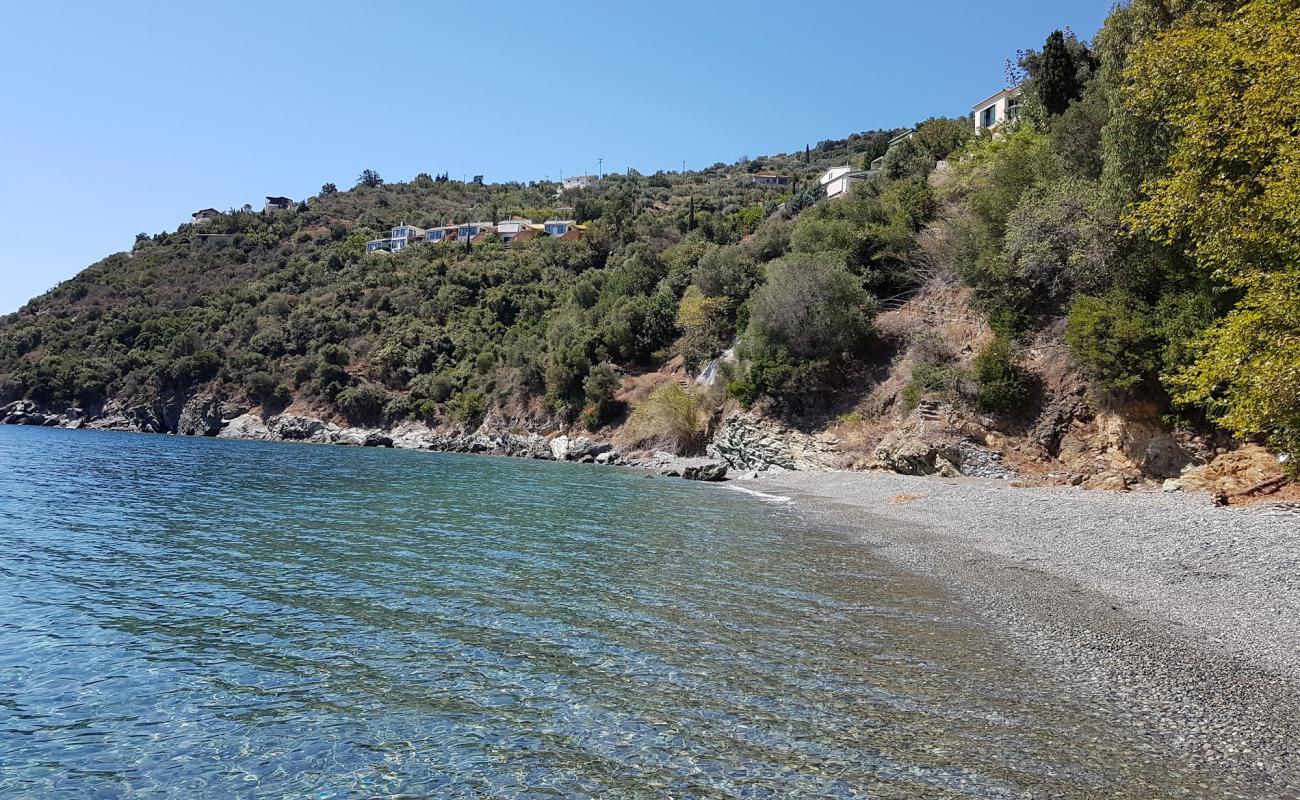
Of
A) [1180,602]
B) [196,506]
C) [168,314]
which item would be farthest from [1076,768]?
[168,314]

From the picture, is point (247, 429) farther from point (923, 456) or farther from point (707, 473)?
point (923, 456)

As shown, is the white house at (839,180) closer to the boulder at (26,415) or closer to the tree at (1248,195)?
the tree at (1248,195)

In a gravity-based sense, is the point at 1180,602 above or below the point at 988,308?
below

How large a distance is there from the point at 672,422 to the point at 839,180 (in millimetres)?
36770

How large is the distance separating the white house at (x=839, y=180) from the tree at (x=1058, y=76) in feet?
76.0

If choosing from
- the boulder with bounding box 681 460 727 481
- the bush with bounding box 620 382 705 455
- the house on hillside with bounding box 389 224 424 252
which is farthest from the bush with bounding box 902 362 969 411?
the house on hillside with bounding box 389 224 424 252

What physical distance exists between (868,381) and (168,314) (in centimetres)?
9969

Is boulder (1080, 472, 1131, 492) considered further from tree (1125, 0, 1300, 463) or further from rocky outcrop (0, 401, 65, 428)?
rocky outcrop (0, 401, 65, 428)

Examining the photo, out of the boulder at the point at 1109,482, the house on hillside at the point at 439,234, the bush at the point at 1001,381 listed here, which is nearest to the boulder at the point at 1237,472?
the boulder at the point at 1109,482

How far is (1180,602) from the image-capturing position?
10961 mm

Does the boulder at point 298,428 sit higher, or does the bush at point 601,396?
the bush at point 601,396

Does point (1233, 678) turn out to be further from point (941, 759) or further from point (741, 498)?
point (741, 498)

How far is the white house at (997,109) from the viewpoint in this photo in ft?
182

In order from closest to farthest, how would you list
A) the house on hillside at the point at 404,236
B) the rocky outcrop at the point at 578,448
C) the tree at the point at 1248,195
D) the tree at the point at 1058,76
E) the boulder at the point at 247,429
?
the tree at the point at 1248,195 → the tree at the point at 1058,76 → the rocky outcrop at the point at 578,448 → the boulder at the point at 247,429 → the house on hillside at the point at 404,236
